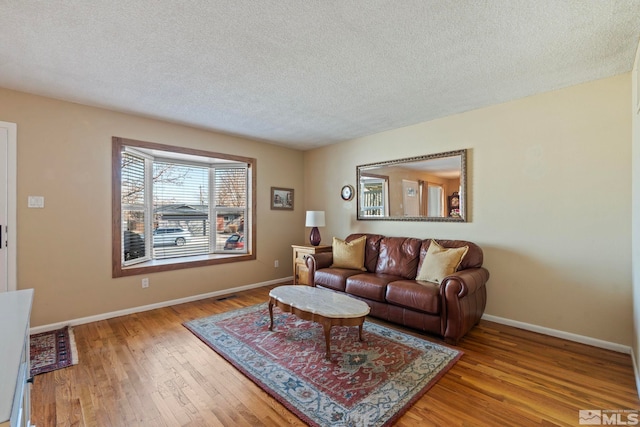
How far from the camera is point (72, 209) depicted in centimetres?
312

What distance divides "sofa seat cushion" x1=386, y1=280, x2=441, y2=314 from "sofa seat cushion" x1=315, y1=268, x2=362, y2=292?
65 centimetres

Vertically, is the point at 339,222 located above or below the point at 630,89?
below

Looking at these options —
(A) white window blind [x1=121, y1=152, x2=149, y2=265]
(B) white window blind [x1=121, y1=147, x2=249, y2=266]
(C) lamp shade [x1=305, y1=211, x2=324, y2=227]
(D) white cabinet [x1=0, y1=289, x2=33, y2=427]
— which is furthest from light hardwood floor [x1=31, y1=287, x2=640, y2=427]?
(C) lamp shade [x1=305, y1=211, x2=324, y2=227]

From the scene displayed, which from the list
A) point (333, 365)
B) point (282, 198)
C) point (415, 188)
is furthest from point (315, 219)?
point (333, 365)

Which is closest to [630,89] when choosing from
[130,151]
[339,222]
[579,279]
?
[579,279]

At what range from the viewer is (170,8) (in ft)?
5.58

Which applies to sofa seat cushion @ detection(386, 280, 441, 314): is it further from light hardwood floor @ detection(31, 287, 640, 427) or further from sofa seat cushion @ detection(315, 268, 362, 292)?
sofa seat cushion @ detection(315, 268, 362, 292)

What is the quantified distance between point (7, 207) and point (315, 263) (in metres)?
3.28

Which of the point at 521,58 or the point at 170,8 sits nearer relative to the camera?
the point at 170,8

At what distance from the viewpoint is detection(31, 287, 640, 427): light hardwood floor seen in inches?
67.6

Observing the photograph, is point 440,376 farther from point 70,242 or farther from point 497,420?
point 70,242

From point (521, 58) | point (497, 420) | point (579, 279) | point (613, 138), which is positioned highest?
point (521, 58)

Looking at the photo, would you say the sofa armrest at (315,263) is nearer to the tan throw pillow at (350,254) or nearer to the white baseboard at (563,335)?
the tan throw pillow at (350,254)

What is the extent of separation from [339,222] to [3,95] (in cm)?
425
